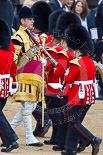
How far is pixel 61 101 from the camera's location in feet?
27.6

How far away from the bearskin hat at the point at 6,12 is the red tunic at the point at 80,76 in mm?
2023

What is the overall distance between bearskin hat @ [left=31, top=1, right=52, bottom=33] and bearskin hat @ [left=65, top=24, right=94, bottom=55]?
1.26m

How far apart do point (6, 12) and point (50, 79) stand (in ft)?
5.52

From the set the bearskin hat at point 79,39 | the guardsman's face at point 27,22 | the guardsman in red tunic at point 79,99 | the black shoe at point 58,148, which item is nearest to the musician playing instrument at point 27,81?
the guardsman's face at point 27,22

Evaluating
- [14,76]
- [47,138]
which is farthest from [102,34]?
[14,76]

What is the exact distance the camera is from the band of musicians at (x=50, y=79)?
761 cm

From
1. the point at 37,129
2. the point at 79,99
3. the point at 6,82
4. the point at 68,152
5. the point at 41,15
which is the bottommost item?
the point at 37,129

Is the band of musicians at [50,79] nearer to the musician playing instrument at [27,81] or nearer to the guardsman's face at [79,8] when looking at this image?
the musician playing instrument at [27,81]

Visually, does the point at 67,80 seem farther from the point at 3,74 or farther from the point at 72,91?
the point at 3,74

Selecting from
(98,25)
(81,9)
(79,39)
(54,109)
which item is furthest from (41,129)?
(98,25)

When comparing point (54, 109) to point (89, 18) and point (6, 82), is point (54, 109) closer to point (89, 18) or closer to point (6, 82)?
point (6, 82)

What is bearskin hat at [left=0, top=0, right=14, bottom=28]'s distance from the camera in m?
9.55

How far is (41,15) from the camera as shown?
31.7 feet

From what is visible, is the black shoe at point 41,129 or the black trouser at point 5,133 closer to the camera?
the black trouser at point 5,133
